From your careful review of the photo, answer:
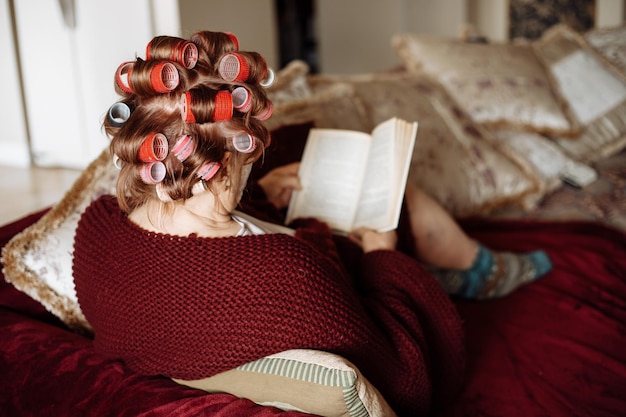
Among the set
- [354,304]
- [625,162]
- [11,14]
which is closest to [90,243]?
[354,304]

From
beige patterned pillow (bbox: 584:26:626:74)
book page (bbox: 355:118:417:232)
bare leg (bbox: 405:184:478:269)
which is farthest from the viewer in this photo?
beige patterned pillow (bbox: 584:26:626:74)

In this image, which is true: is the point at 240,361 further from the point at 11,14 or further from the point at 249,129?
the point at 11,14

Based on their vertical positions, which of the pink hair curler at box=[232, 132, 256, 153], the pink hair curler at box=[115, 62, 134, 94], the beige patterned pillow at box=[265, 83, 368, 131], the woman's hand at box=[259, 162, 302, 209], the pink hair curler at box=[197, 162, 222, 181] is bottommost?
the woman's hand at box=[259, 162, 302, 209]

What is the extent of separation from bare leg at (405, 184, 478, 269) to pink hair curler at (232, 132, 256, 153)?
683mm

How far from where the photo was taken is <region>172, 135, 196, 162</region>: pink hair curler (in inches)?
34.1

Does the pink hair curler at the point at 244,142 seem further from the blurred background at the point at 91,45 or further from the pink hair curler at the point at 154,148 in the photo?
the blurred background at the point at 91,45

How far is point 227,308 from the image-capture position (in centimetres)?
91

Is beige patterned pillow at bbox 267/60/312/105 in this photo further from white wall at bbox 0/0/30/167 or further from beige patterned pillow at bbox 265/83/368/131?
white wall at bbox 0/0/30/167

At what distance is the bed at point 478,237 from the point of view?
98 cm

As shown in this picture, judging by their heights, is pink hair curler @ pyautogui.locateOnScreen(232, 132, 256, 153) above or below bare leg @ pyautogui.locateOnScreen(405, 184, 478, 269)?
above

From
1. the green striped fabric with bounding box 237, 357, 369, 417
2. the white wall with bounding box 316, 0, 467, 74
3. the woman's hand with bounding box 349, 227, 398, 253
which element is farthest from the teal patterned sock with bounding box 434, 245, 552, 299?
the white wall with bounding box 316, 0, 467, 74

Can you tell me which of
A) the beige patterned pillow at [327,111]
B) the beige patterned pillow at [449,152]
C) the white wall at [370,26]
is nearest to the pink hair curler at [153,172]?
the beige patterned pillow at [327,111]

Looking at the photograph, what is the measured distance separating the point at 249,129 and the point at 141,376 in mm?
429

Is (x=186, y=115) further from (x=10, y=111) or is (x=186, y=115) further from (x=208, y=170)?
(x=10, y=111)
